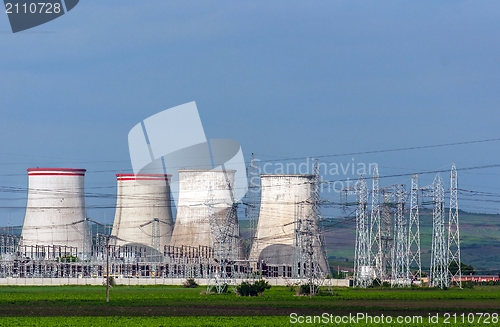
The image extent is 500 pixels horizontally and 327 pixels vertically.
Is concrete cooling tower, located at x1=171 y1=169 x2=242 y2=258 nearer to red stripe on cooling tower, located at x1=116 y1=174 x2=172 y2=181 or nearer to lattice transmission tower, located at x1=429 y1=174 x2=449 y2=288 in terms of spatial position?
red stripe on cooling tower, located at x1=116 y1=174 x2=172 y2=181

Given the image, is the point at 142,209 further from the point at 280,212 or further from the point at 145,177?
the point at 280,212

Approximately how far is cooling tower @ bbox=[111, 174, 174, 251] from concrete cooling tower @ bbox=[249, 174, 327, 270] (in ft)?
19.0

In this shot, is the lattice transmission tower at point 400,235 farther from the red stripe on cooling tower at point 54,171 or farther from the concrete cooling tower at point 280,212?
→ the red stripe on cooling tower at point 54,171

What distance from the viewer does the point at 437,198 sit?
44.8 meters

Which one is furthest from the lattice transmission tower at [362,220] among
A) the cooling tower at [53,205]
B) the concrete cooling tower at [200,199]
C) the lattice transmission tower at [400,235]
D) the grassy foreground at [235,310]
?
the cooling tower at [53,205]

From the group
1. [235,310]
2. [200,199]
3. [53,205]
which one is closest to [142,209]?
[200,199]

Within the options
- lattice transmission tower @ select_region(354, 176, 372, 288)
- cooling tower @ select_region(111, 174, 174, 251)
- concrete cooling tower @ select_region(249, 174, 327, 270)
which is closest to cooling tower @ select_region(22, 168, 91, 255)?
cooling tower @ select_region(111, 174, 174, 251)

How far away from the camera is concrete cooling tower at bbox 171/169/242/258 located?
4650 cm

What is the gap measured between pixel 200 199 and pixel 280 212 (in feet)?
16.3

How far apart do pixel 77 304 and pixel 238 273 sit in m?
18.3

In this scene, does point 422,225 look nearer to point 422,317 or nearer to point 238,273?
point 238,273

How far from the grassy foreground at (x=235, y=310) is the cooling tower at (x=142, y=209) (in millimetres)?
14969

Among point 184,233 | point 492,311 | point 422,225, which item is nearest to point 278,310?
point 492,311

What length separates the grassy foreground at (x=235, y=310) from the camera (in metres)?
21.1
